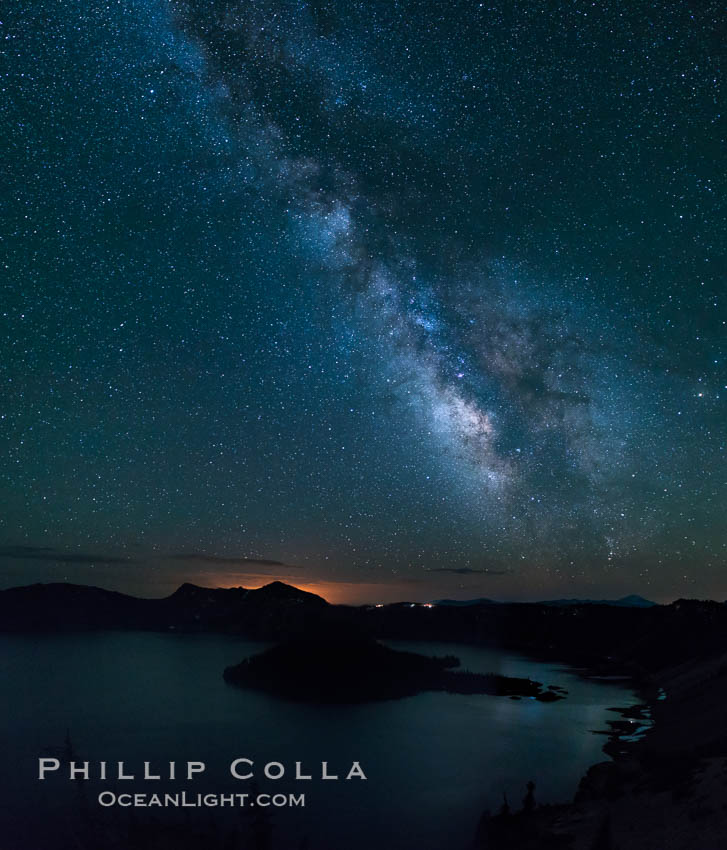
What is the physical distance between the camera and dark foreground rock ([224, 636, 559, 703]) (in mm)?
72688

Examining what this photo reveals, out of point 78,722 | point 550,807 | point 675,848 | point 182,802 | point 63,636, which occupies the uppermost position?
point 675,848

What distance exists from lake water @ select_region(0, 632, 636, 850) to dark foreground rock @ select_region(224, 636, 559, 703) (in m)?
3.15

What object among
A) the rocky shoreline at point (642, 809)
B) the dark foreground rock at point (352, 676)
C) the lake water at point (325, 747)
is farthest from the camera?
the dark foreground rock at point (352, 676)

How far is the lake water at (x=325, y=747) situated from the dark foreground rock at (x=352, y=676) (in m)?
3.15

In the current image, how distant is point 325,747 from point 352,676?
77.4 feet

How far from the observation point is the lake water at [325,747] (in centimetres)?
3073

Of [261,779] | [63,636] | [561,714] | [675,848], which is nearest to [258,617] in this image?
[63,636]

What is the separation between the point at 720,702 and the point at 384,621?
5523 inches

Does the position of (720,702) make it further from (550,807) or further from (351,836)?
(351,836)

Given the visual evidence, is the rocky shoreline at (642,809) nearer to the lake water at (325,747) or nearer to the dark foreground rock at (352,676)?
the lake water at (325,747)

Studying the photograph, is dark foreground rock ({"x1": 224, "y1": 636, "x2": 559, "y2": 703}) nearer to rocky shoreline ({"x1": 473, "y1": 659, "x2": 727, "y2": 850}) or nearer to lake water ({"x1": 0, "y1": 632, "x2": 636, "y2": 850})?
lake water ({"x1": 0, "y1": 632, "x2": 636, "y2": 850})

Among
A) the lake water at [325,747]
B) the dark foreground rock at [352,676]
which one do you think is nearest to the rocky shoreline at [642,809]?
the lake water at [325,747]

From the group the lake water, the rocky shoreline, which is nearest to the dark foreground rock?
the lake water

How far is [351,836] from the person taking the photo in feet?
93.2
